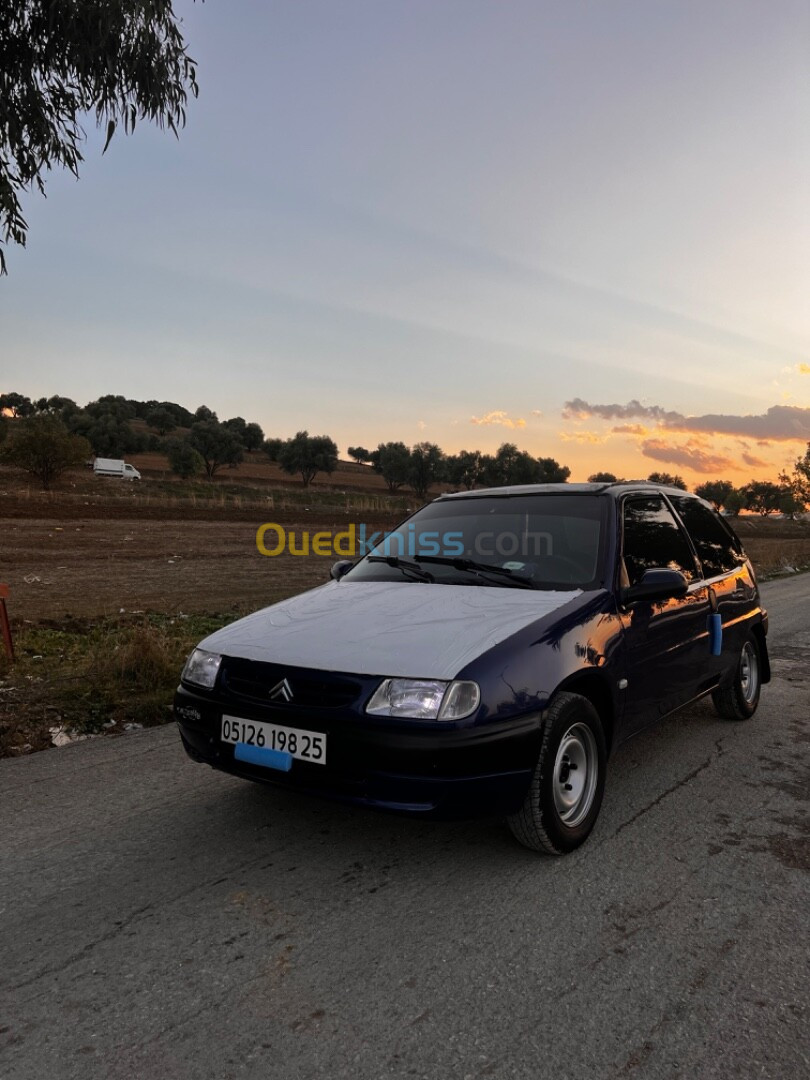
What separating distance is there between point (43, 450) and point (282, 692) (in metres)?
43.7

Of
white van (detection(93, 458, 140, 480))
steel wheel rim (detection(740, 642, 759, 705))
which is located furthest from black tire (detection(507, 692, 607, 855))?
white van (detection(93, 458, 140, 480))

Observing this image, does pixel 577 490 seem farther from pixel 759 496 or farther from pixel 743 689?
pixel 759 496

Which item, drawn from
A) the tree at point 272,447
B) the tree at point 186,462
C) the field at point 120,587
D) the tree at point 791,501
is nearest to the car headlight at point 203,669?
the field at point 120,587

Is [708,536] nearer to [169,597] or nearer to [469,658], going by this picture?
[469,658]

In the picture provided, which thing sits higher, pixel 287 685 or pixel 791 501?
pixel 791 501

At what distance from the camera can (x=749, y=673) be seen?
5617mm

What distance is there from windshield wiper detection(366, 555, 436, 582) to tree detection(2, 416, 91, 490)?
4243 centimetres

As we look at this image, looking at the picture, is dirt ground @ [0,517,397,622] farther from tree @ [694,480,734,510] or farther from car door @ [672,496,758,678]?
tree @ [694,480,734,510]

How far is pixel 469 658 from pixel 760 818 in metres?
1.93

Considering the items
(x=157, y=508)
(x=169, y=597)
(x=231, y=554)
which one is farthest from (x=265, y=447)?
(x=169, y=597)

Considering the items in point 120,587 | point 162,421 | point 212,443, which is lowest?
point 120,587

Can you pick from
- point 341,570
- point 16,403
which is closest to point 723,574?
point 341,570

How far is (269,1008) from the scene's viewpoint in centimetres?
217

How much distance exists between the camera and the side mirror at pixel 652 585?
3.71 meters
